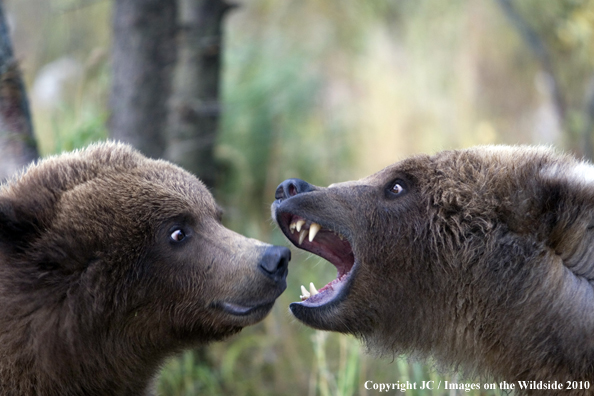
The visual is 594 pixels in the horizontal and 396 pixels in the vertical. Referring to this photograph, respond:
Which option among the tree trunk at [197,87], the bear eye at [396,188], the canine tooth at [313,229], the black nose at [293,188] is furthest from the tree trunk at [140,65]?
the bear eye at [396,188]

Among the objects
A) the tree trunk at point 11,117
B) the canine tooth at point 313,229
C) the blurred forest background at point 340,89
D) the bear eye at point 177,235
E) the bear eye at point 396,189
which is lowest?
the blurred forest background at point 340,89

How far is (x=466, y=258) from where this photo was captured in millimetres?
3172

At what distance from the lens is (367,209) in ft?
11.3

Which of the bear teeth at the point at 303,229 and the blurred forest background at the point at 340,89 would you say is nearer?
the bear teeth at the point at 303,229

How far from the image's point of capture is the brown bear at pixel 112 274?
2934 millimetres

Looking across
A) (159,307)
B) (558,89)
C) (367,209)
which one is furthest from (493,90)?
(159,307)

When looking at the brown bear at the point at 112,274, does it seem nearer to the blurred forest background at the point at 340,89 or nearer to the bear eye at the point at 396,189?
the bear eye at the point at 396,189

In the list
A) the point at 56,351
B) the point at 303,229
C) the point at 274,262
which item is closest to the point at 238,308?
the point at 274,262

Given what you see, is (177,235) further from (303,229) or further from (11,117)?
(11,117)

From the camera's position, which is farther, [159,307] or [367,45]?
[367,45]

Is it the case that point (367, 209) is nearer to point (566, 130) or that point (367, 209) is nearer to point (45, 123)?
point (566, 130)

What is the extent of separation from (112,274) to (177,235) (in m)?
0.39

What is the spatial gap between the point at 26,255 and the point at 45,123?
6441 mm

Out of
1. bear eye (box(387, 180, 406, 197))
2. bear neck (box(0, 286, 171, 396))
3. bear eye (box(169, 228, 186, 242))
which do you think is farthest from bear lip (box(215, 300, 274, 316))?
bear eye (box(387, 180, 406, 197))
